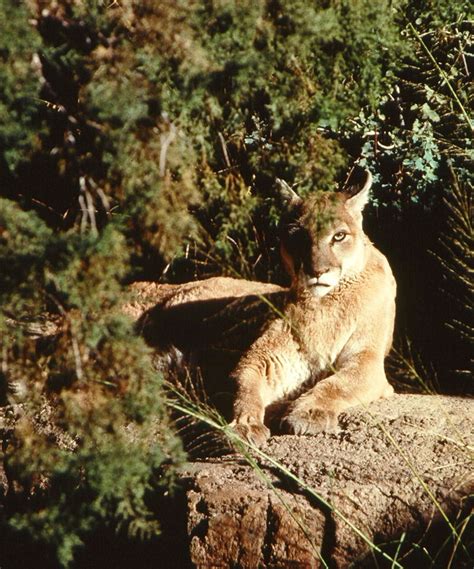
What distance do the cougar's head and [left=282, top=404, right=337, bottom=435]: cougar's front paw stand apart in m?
0.76

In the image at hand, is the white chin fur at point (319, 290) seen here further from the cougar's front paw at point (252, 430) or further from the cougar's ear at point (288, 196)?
the cougar's front paw at point (252, 430)

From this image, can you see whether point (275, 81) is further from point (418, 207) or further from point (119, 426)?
point (418, 207)

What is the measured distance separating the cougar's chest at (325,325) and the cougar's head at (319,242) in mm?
119

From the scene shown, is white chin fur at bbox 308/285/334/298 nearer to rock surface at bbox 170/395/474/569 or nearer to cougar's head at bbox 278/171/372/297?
cougar's head at bbox 278/171/372/297

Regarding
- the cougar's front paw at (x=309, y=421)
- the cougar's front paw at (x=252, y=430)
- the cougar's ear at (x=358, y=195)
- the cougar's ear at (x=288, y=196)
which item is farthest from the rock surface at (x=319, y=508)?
the cougar's ear at (x=358, y=195)

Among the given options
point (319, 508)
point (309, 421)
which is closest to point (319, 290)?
point (309, 421)

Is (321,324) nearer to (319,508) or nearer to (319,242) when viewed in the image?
(319,242)

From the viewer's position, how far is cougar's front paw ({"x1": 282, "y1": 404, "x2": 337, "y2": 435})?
4.74m

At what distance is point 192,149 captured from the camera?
3.65m

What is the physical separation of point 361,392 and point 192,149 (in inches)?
82.7

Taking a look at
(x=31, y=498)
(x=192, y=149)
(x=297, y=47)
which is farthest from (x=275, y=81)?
(x=31, y=498)

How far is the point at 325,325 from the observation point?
5.55 m

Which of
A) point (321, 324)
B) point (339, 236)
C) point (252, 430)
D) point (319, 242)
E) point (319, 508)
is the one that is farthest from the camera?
point (321, 324)

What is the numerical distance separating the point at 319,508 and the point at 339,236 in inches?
74.5
